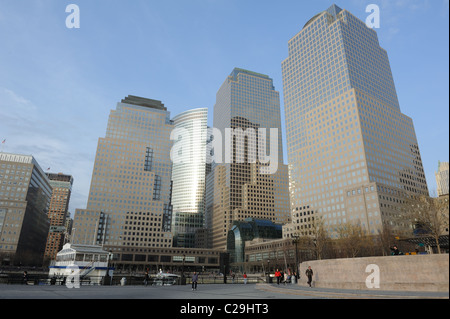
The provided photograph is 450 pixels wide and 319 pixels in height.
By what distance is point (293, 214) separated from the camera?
156 meters

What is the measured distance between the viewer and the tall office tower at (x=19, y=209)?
468ft

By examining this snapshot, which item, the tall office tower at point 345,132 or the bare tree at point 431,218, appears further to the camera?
the tall office tower at point 345,132

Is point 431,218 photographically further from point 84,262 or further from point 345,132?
point 345,132

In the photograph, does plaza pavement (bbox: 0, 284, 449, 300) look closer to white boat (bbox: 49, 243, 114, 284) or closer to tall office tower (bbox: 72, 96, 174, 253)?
white boat (bbox: 49, 243, 114, 284)

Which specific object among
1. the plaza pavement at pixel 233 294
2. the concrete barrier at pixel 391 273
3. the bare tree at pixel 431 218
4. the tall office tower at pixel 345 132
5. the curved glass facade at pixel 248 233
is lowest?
the plaza pavement at pixel 233 294

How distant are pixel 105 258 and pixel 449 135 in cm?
5920

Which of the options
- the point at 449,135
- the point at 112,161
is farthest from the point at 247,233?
the point at 449,135

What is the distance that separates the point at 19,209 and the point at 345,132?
168 m

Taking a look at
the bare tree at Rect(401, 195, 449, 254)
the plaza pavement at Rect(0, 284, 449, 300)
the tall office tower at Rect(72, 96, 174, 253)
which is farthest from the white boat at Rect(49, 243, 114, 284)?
the tall office tower at Rect(72, 96, 174, 253)

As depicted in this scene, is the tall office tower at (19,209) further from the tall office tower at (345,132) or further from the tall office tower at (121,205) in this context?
the tall office tower at (345,132)

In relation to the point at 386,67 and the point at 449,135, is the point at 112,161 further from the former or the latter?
the point at 449,135

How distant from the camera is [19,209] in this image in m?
149

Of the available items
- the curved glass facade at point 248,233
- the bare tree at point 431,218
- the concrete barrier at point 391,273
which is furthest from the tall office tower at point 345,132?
the concrete barrier at point 391,273

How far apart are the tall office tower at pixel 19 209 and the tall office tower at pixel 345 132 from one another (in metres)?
140
